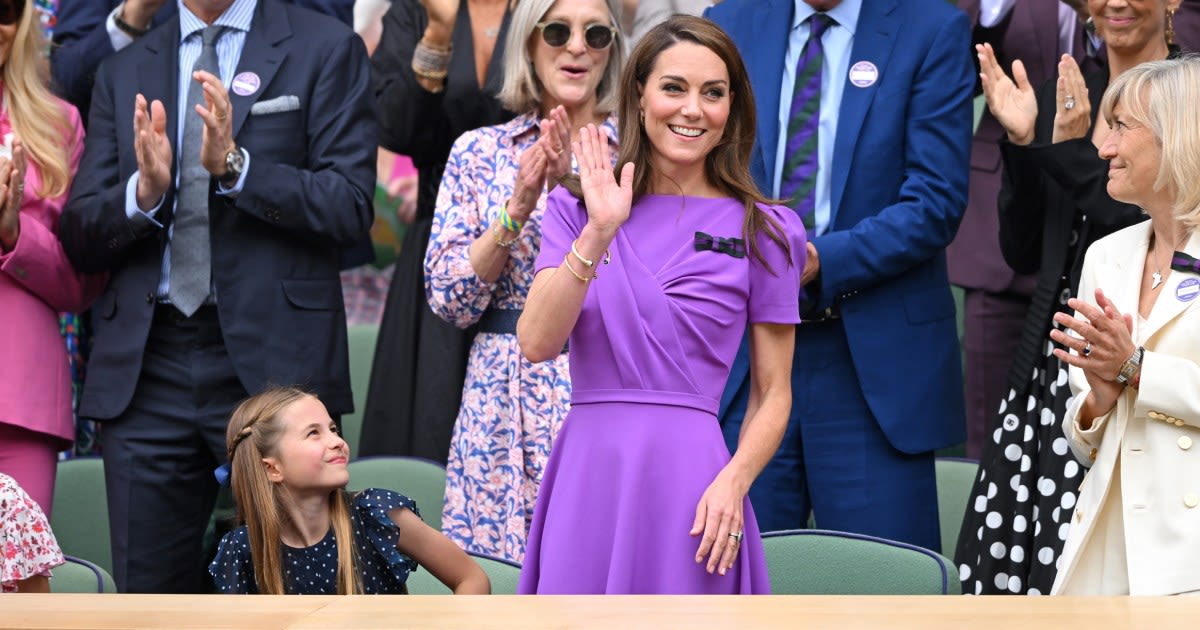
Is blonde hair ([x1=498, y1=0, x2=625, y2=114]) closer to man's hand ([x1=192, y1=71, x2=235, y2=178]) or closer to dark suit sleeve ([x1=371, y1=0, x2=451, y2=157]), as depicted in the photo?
dark suit sleeve ([x1=371, y1=0, x2=451, y2=157])

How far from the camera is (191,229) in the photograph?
4301 mm

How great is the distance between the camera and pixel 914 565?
10.8ft

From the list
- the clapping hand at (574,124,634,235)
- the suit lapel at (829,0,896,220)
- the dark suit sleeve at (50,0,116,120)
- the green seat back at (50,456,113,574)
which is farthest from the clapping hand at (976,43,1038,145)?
the green seat back at (50,456,113,574)

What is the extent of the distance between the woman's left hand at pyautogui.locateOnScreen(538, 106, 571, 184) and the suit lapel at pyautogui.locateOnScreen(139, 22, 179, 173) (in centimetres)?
111

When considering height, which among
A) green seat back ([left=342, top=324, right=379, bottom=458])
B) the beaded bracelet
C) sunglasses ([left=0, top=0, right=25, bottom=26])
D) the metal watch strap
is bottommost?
green seat back ([left=342, top=324, right=379, bottom=458])

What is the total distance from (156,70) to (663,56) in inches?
70.2

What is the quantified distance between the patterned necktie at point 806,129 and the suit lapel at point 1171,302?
3.47 ft

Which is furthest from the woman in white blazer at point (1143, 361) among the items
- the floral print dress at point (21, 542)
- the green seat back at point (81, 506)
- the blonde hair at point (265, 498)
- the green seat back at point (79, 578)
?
the green seat back at point (81, 506)

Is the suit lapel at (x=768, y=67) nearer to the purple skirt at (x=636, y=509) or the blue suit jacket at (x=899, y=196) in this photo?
the blue suit jacket at (x=899, y=196)

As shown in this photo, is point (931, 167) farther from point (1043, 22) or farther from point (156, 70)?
point (156, 70)

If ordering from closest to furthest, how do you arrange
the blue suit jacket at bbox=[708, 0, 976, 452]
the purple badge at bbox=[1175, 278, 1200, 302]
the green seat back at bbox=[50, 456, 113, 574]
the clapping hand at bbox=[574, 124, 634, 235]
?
the clapping hand at bbox=[574, 124, 634, 235], the purple badge at bbox=[1175, 278, 1200, 302], the blue suit jacket at bbox=[708, 0, 976, 452], the green seat back at bbox=[50, 456, 113, 574]

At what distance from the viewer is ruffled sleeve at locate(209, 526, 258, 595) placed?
11.2 feet

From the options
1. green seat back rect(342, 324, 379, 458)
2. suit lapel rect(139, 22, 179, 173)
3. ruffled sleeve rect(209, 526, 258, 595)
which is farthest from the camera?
green seat back rect(342, 324, 379, 458)

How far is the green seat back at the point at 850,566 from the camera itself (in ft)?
10.8
